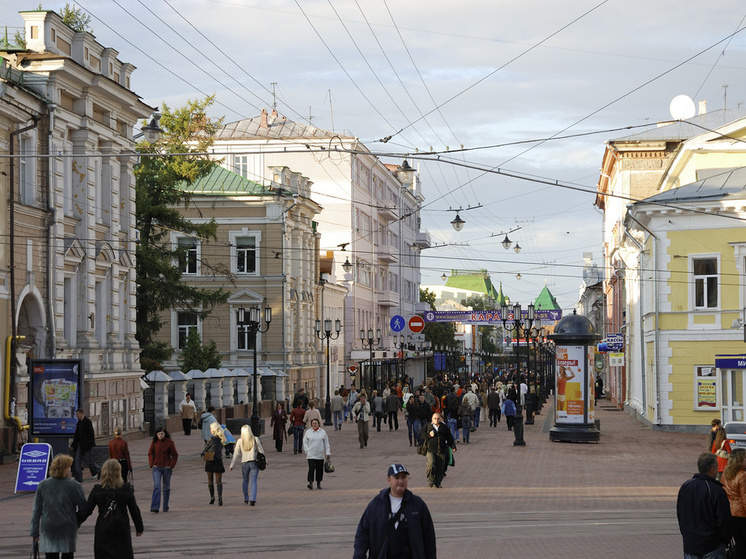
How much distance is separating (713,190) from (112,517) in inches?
1182

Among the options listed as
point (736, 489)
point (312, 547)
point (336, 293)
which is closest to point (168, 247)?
point (336, 293)

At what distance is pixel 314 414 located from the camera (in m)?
24.7

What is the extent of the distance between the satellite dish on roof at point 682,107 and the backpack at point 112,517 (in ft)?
155

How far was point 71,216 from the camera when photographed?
2920 centimetres

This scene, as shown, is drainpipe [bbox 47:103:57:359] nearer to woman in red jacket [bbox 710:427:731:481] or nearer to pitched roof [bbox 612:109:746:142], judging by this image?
woman in red jacket [bbox 710:427:731:481]

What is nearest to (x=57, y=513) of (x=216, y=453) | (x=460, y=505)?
(x=216, y=453)

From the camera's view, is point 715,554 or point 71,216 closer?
point 715,554

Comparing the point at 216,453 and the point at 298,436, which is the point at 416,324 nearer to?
the point at 298,436

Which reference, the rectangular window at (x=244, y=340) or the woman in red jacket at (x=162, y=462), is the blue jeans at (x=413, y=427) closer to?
the woman in red jacket at (x=162, y=462)

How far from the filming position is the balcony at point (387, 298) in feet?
267

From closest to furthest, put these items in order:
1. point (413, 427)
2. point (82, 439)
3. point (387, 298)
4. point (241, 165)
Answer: point (82, 439)
point (413, 427)
point (241, 165)
point (387, 298)

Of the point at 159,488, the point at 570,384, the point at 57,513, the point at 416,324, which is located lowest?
the point at 159,488

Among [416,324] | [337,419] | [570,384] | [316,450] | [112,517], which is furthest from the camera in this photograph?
[416,324]

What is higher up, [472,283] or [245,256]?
[472,283]
